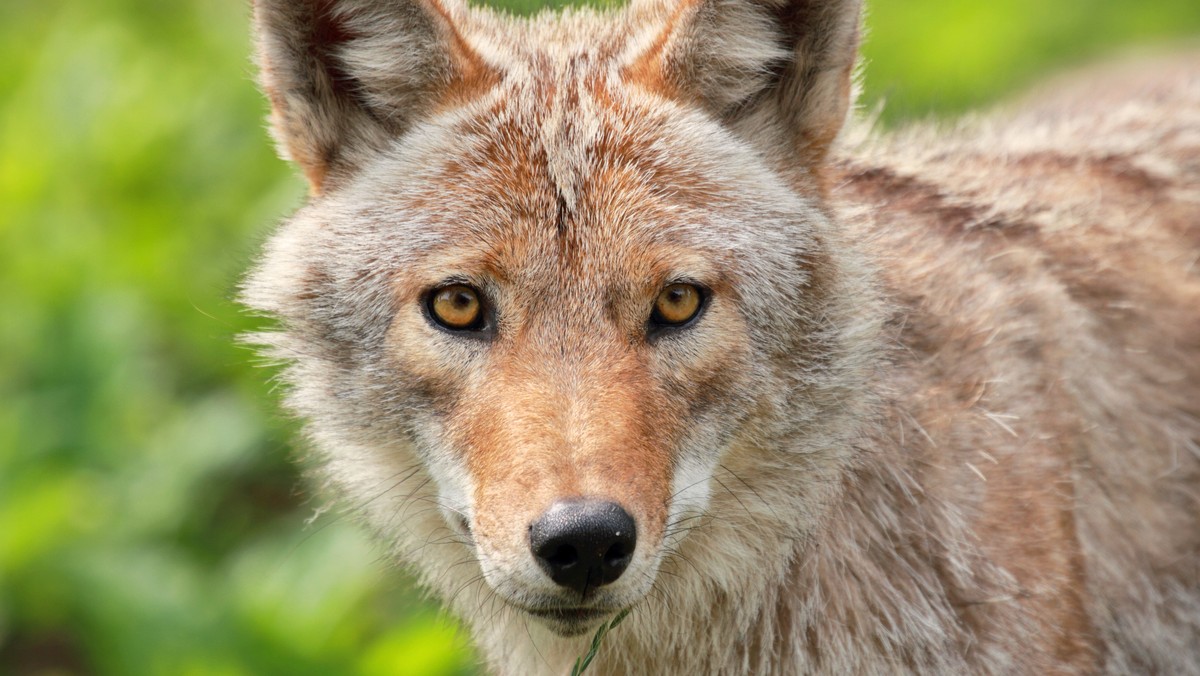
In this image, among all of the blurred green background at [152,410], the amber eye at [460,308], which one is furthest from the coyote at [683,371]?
the blurred green background at [152,410]

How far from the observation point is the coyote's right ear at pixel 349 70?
13.8 feet

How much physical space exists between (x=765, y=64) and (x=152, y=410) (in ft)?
15.1

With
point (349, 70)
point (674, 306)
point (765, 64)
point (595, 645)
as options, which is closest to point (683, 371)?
point (674, 306)

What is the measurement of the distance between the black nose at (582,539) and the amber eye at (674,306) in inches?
25.7

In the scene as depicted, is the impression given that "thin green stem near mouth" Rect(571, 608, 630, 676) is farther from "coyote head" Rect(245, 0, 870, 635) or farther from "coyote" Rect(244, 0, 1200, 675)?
"coyote head" Rect(245, 0, 870, 635)

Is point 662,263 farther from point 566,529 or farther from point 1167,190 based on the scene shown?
point 1167,190

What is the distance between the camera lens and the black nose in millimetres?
3408

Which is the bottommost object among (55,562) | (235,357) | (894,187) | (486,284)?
(55,562)

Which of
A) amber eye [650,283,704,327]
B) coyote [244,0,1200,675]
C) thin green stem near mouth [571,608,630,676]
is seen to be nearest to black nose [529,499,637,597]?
coyote [244,0,1200,675]

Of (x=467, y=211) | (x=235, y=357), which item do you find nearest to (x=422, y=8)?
(x=467, y=211)

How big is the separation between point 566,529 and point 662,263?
33.6 inches

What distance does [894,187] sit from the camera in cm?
520

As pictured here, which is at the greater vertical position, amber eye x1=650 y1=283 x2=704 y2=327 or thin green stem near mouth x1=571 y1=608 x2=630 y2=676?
amber eye x1=650 y1=283 x2=704 y2=327

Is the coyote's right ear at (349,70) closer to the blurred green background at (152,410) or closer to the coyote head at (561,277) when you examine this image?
the coyote head at (561,277)
